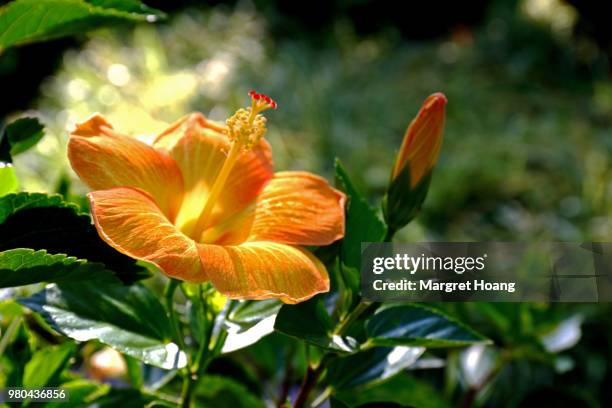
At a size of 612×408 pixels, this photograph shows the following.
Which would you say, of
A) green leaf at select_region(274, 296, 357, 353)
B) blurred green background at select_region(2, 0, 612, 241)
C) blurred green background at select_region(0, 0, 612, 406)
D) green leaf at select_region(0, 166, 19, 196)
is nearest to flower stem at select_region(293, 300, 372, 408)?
green leaf at select_region(274, 296, 357, 353)

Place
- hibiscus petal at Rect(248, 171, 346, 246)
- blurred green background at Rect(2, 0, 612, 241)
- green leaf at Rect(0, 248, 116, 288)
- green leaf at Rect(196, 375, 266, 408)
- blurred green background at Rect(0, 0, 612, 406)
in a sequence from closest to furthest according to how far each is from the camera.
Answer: green leaf at Rect(0, 248, 116, 288) < hibiscus petal at Rect(248, 171, 346, 246) < green leaf at Rect(196, 375, 266, 408) < blurred green background at Rect(0, 0, 612, 406) < blurred green background at Rect(2, 0, 612, 241)

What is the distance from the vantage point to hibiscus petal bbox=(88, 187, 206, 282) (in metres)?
0.40

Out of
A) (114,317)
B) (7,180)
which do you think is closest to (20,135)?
(7,180)

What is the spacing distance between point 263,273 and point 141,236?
8 cm

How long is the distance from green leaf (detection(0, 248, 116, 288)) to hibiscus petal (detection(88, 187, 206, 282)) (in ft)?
0.07

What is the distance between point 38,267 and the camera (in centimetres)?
37

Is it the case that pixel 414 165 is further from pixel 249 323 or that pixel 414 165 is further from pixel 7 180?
pixel 7 180

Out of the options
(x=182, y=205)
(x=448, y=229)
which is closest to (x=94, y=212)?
(x=182, y=205)

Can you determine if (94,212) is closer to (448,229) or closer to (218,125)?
(218,125)

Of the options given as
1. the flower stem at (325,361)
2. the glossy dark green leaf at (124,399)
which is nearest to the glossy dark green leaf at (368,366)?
the flower stem at (325,361)

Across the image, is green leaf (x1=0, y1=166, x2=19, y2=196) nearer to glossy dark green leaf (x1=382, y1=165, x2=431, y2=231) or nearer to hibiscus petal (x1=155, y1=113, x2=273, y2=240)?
hibiscus petal (x1=155, y1=113, x2=273, y2=240)

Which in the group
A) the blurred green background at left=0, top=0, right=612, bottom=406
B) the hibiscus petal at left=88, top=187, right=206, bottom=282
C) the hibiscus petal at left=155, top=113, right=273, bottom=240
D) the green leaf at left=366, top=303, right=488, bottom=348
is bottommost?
the green leaf at left=366, top=303, right=488, bottom=348

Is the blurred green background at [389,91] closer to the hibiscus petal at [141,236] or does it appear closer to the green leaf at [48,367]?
the green leaf at [48,367]

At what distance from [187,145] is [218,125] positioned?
0.04 meters
